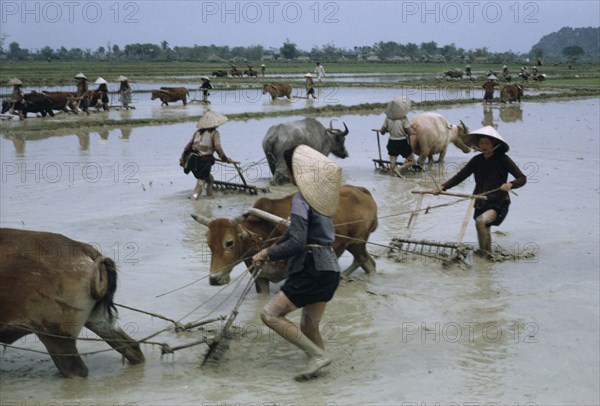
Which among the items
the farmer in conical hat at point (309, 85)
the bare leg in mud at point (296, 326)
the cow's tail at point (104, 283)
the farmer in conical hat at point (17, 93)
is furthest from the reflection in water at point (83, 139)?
the farmer in conical hat at point (309, 85)

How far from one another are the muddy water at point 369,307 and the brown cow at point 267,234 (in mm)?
312

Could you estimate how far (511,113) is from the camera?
27.7 m

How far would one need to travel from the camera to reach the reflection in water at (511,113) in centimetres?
2535

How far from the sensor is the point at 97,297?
5.14 metres

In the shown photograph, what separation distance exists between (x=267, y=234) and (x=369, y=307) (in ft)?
3.84

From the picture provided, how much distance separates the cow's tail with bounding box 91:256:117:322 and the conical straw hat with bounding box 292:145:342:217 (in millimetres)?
1388

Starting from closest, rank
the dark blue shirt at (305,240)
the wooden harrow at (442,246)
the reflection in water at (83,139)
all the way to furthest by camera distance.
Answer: the dark blue shirt at (305,240)
the wooden harrow at (442,246)
the reflection in water at (83,139)

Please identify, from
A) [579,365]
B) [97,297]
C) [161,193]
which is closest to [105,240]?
[161,193]

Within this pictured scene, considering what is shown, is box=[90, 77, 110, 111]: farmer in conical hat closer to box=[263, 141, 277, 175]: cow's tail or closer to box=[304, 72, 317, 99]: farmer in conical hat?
box=[304, 72, 317, 99]: farmer in conical hat

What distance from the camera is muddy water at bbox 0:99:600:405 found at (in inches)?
207

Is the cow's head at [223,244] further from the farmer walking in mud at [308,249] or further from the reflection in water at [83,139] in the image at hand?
the reflection in water at [83,139]

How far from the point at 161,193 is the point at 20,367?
671 centimetres

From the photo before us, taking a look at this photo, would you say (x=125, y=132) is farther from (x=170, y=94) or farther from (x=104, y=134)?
(x=170, y=94)

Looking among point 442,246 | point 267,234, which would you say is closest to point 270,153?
point 442,246
